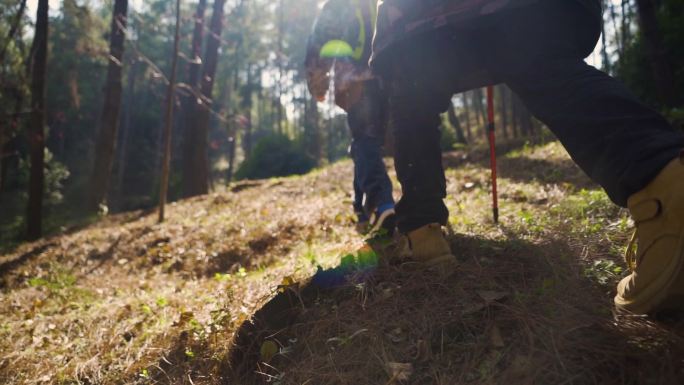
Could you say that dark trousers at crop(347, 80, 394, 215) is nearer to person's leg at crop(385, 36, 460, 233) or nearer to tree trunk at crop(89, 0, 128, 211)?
person's leg at crop(385, 36, 460, 233)

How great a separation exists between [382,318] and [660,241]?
97 cm

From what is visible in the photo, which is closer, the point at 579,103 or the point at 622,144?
the point at 622,144

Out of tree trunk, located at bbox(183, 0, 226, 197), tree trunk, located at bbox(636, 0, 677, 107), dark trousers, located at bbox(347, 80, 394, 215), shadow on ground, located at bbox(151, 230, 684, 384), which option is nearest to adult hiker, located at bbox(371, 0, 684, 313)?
shadow on ground, located at bbox(151, 230, 684, 384)

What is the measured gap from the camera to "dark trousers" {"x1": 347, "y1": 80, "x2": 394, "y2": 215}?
10.8 feet

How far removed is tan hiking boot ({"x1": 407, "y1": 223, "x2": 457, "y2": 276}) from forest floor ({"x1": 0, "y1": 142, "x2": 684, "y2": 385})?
0.08 meters

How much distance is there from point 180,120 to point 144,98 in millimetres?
3861

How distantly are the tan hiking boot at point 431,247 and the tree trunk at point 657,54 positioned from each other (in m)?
7.68

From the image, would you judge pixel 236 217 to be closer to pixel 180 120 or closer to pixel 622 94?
pixel 622 94

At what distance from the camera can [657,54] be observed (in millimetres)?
7344

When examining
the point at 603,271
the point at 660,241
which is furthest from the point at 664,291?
the point at 603,271

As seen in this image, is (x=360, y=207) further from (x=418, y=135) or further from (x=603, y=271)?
(x=603, y=271)

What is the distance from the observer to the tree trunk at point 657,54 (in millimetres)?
7352

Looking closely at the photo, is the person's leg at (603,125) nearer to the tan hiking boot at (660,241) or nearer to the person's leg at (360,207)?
the tan hiking boot at (660,241)

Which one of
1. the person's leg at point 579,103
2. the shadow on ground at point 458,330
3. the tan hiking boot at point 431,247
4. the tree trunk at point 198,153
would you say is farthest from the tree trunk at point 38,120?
the person's leg at point 579,103
